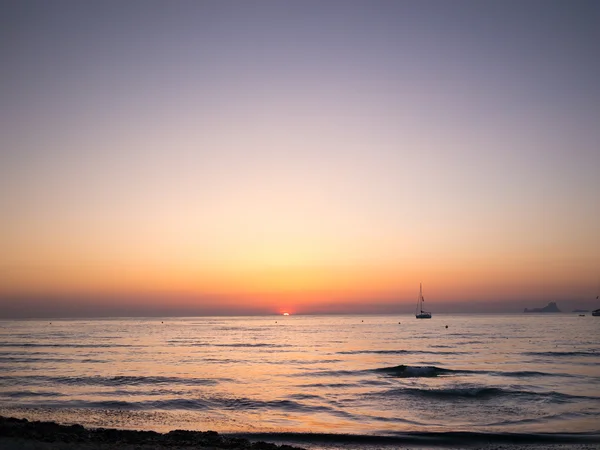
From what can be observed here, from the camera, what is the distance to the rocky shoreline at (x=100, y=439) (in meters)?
16.3

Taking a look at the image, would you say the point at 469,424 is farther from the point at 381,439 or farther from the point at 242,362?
the point at 242,362

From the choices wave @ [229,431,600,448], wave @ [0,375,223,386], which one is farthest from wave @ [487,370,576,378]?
wave @ [0,375,223,386]

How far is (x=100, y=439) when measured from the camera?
17.7m

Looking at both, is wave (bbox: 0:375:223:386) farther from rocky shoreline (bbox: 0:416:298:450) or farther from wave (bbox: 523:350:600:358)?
wave (bbox: 523:350:600:358)

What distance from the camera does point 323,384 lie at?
38281mm

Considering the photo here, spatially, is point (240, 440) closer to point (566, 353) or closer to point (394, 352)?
point (394, 352)

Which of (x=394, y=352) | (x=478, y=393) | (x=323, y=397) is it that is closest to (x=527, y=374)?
(x=478, y=393)

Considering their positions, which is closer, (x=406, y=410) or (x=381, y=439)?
(x=381, y=439)

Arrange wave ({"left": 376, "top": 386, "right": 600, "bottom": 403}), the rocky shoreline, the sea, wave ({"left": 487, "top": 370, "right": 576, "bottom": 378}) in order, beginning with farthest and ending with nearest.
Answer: wave ({"left": 487, "top": 370, "right": 576, "bottom": 378}) < wave ({"left": 376, "top": 386, "right": 600, "bottom": 403}) < the sea < the rocky shoreline

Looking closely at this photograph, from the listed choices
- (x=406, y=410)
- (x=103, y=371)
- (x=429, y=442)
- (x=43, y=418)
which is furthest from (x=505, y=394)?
(x=103, y=371)

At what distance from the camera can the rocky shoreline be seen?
1627 cm

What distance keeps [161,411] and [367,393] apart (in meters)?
14.3

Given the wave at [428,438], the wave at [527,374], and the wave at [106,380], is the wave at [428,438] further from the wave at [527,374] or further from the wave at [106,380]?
the wave at [527,374]

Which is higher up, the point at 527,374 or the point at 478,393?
the point at 478,393
